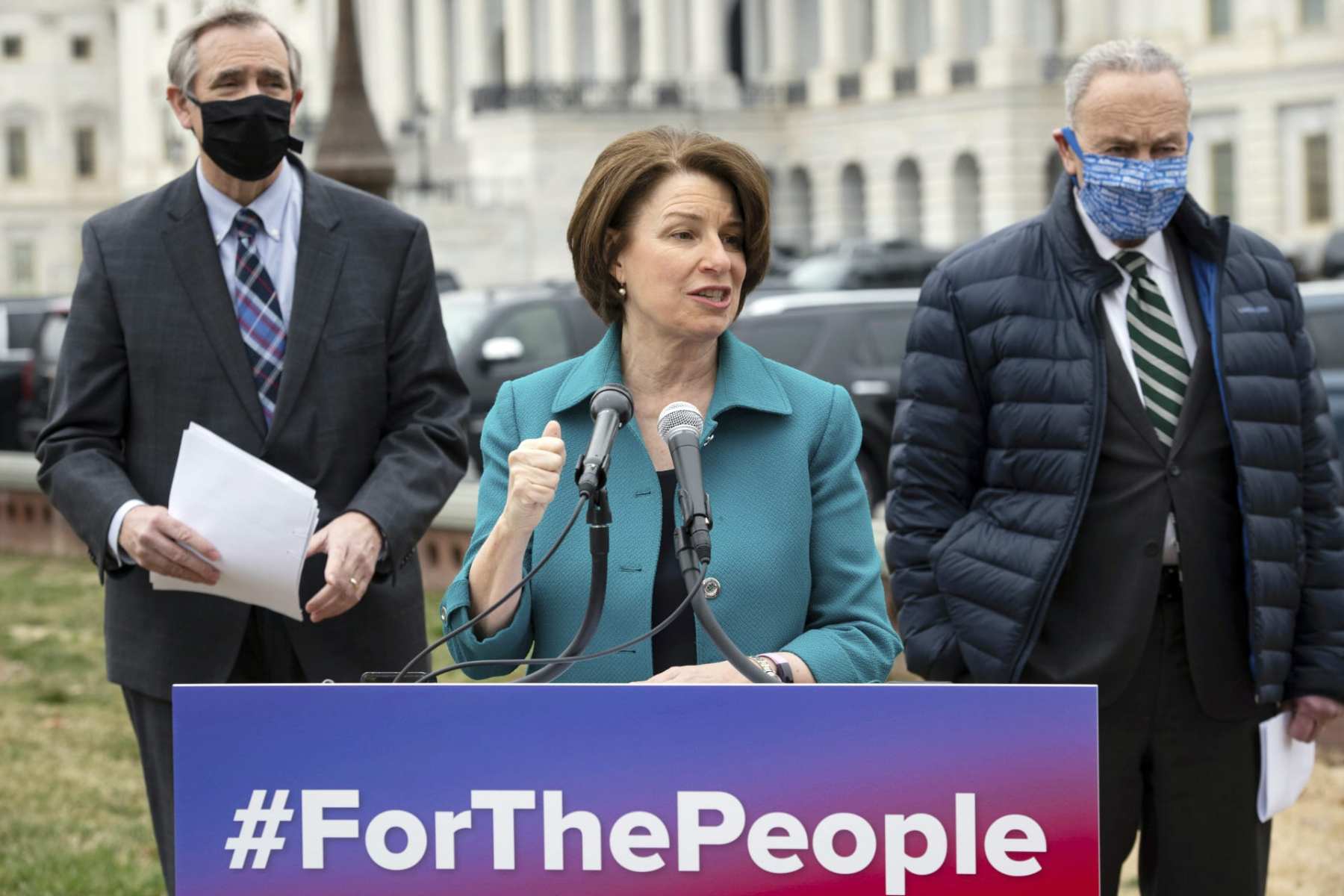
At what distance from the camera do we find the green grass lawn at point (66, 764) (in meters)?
6.86

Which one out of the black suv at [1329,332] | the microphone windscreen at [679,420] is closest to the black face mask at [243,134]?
the microphone windscreen at [679,420]

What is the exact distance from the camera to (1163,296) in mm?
4445

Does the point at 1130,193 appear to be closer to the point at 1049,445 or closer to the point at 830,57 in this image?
the point at 1049,445

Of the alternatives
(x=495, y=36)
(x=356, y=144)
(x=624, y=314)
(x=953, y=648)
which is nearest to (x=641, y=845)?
(x=624, y=314)

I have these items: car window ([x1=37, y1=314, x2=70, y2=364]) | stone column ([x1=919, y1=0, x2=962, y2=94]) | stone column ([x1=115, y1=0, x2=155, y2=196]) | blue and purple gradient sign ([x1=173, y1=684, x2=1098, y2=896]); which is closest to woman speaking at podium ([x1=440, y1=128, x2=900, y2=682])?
blue and purple gradient sign ([x1=173, y1=684, x2=1098, y2=896])

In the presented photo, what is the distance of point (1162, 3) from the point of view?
58625 millimetres

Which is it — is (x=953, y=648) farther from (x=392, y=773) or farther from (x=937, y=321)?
(x=392, y=773)

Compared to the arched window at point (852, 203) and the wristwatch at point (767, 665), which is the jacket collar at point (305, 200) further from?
the arched window at point (852, 203)

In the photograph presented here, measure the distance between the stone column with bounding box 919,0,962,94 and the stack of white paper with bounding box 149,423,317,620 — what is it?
59.5 m

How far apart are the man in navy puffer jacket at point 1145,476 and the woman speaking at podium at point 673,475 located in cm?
83

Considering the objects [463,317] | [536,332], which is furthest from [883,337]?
[463,317]

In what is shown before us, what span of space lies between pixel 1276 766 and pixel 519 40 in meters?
73.5

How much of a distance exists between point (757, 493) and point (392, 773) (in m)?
0.90

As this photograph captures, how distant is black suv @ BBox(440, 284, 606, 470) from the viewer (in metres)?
16.1
